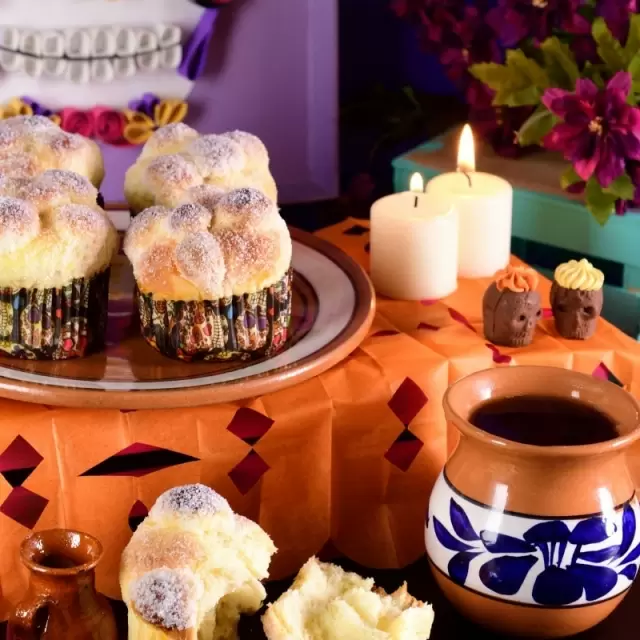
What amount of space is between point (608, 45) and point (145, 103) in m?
0.51

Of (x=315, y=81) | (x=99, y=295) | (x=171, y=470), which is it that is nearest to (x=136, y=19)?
(x=315, y=81)

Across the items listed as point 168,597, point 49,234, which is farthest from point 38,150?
point 168,597

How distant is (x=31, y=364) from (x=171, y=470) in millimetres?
145

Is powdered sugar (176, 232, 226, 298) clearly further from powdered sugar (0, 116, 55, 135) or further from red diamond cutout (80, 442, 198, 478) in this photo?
powdered sugar (0, 116, 55, 135)

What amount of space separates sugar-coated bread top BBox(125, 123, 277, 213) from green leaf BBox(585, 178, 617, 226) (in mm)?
320

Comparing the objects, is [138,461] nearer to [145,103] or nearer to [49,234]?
[49,234]

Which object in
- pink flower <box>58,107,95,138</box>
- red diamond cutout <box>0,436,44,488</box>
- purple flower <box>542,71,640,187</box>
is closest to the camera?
red diamond cutout <box>0,436,44,488</box>

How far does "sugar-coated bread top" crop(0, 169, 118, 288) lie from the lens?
756 millimetres

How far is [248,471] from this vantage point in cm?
77

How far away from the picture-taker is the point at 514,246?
1.16 metres

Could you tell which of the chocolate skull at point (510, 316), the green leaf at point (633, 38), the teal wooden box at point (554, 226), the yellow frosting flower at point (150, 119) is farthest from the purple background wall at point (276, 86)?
the chocolate skull at point (510, 316)

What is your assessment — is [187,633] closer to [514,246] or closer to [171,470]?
[171,470]

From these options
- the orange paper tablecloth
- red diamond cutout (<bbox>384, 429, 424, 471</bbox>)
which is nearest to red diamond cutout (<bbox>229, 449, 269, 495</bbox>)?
the orange paper tablecloth

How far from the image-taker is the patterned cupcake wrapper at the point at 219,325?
785 mm
